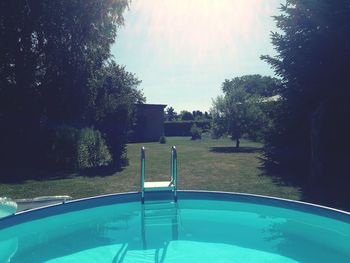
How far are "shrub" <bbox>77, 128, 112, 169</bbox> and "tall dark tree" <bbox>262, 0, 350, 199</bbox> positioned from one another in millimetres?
7741

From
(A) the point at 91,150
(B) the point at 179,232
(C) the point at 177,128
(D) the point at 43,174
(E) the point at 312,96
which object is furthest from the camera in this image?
(C) the point at 177,128

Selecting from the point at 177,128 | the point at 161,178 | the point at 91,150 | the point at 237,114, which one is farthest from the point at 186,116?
the point at 161,178

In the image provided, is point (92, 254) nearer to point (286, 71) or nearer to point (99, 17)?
point (286, 71)

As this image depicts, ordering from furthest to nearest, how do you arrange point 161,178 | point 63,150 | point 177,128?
point 177,128 → point 63,150 → point 161,178

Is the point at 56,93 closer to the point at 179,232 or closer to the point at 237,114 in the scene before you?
the point at 179,232

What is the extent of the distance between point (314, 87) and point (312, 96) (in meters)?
0.45

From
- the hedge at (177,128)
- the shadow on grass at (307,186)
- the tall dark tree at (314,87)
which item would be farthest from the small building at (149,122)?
the tall dark tree at (314,87)

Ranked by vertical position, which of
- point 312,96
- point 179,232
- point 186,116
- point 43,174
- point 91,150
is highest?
point 186,116

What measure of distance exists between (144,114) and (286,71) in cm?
2582

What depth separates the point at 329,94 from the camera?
37.9 ft

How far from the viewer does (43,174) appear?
13023mm

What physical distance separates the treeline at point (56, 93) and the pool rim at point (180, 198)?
225 inches

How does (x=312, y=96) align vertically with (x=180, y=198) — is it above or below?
above

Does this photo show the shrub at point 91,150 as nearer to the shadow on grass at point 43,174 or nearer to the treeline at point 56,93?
the treeline at point 56,93
